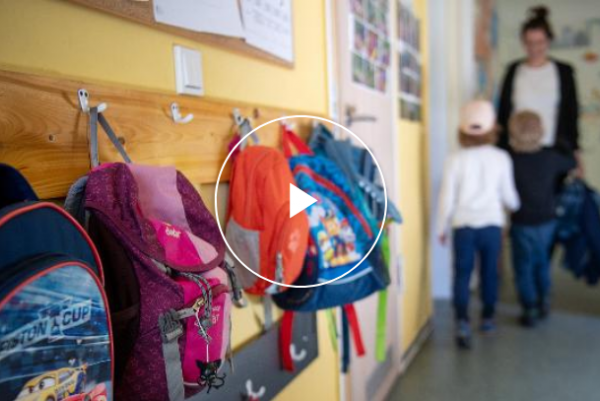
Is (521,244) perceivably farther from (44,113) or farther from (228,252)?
(44,113)

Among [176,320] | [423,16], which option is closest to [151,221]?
[176,320]

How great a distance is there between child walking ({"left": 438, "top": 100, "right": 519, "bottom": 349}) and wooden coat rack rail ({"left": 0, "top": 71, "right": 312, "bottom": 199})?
1.59 meters

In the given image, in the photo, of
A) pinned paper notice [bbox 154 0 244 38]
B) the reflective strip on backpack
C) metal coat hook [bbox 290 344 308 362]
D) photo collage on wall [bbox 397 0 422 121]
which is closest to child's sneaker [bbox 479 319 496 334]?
photo collage on wall [bbox 397 0 422 121]

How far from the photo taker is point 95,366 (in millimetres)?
491

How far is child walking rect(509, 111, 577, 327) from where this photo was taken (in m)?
2.40

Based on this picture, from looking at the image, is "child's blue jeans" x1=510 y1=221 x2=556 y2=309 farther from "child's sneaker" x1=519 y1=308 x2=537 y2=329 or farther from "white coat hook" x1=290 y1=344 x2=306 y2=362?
"white coat hook" x1=290 y1=344 x2=306 y2=362

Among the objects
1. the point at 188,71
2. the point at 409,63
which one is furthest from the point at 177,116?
the point at 409,63

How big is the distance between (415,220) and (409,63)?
0.73 metres

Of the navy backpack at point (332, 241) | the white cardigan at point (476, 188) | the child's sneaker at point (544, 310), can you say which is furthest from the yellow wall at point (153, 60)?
the child's sneaker at point (544, 310)

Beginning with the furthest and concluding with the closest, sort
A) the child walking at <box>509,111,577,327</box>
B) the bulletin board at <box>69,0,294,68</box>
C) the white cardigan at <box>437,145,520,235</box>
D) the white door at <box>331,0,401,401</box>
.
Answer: the child walking at <box>509,111,577,327</box> < the white cardigan at <box>437,145,520,235</box> < the white door at <box>331,0,401,401</box> < the bulletin board at <box>69,0,294,68</box>

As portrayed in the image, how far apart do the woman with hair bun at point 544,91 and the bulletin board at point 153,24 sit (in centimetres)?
209

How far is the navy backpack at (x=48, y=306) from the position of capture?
0.40 metres

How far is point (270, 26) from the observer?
1020mm

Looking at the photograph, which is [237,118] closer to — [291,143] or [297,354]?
[291,143]
